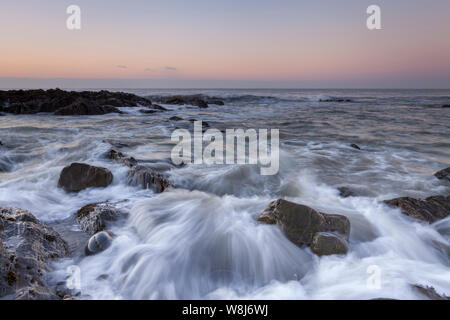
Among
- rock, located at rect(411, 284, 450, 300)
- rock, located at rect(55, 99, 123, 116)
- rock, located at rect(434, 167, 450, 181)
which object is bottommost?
rock, located at rect(411, 284, 450, 300)

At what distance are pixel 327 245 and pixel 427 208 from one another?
2.06 m

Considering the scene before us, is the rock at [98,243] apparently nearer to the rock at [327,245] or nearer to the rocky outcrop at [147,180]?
the rocky outcrop at [147,180]

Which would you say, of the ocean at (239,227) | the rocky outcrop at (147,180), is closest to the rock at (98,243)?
the ocean at (239,227)

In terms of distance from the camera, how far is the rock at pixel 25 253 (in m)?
1.83

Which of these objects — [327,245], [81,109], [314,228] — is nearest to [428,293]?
[327,245]

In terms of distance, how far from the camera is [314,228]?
2.88 meters

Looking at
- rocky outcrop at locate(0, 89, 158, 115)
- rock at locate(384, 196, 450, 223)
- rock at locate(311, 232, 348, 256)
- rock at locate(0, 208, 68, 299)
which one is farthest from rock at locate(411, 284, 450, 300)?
rocky outcrop at locate(0, 89, 158, 115)

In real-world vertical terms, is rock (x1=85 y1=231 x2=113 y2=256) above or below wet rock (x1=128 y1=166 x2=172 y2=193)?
below

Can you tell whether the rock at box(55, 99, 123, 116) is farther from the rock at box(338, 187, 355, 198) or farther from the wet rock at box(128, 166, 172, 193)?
the rock at box(338, 187, 355, 198)

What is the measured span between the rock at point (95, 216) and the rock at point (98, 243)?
0.31 m

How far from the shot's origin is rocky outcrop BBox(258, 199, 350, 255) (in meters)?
2.73

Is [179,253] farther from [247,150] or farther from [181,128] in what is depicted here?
[181,128]

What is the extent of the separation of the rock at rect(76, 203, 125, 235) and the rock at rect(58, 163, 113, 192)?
0.93 meters
